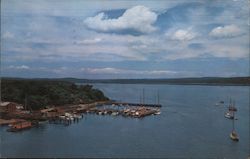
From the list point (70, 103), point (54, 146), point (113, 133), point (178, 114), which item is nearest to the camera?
point (54, 146)

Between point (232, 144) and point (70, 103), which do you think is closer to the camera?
point (232, 144)

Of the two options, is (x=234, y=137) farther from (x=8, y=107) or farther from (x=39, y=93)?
(x=39, y=93)

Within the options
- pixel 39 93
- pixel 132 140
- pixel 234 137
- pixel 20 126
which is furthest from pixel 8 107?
pixel 234 137

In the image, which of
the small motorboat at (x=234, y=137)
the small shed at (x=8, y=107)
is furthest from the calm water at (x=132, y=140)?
the small shed at (x=8, y=107)

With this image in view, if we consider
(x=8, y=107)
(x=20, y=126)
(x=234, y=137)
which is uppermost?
(x=8, y=107)

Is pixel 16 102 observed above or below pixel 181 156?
above

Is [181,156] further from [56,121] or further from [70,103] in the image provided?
[70,103]

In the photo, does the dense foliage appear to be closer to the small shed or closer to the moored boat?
the small shed

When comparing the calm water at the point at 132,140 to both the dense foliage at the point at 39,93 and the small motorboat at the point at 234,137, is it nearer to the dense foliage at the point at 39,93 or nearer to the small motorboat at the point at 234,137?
the small motorboat at the point at 234,137

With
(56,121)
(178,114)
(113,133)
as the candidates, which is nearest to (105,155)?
(113,133)
